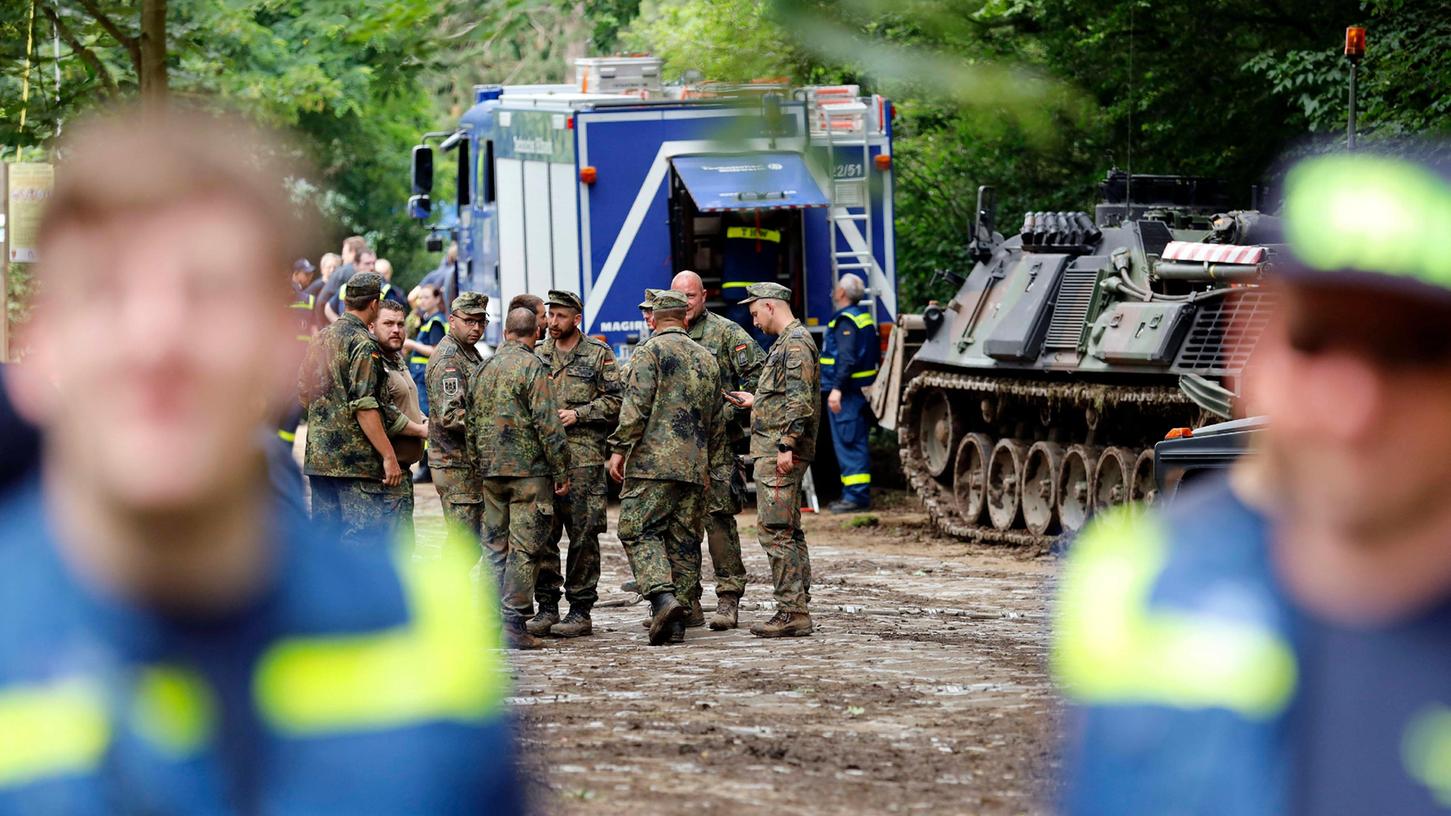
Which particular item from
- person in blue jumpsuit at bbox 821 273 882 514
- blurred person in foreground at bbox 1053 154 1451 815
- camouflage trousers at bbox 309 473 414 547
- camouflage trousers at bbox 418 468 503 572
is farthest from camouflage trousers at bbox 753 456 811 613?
blurred person in foreground at bbox 1053 154 1451 815

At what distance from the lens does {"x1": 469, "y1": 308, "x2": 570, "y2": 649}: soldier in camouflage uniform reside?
38.6ft

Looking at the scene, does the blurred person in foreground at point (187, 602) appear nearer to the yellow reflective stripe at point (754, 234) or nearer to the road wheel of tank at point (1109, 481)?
the road wheel of tank at point (1109, 481)

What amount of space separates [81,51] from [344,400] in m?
3.76

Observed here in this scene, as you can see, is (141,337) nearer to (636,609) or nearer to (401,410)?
(401,410)

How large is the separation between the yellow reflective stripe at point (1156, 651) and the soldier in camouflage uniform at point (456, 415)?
10331mm

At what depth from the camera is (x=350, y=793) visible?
5.18 feet

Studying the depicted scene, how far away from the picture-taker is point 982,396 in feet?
59.2

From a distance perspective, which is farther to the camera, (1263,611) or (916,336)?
(916,336)

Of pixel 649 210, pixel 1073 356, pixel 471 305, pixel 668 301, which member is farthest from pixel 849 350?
pixel 668 301

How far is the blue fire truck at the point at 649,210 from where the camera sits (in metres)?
17.9

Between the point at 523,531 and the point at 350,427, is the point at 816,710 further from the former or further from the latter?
the point at 350,427

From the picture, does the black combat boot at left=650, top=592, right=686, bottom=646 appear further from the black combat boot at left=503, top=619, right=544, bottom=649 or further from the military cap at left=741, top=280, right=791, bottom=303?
the military cap at left=741, top=280, right=791, bottom=303

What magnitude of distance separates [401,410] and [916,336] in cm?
882

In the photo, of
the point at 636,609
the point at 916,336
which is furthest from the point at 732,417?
the point at 916,336
